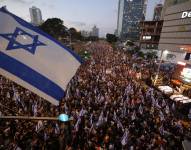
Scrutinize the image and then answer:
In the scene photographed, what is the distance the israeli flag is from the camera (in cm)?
516

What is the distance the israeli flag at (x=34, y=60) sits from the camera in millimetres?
5156

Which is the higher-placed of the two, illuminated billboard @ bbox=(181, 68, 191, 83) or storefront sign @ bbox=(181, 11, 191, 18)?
storefront sign @ bbox=(181, 11, 191, 18)

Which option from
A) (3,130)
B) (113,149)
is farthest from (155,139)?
(3,130)

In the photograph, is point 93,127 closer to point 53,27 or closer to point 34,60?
point 34,60

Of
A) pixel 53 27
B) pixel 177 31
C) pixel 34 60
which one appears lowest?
pixel 177 31

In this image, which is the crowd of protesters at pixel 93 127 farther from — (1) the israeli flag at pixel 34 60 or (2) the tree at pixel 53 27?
(2) the tree at pixel 53 27

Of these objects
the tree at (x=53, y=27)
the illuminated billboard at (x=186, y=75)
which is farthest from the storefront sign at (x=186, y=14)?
the tree at (x=53, y=27)

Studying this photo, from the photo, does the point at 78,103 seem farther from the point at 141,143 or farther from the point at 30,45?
the point at 30,45

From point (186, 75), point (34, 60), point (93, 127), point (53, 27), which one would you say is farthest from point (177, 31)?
point (34, 60)

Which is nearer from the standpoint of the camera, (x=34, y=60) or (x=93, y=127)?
(x=34, y=60)

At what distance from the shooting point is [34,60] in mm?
5324

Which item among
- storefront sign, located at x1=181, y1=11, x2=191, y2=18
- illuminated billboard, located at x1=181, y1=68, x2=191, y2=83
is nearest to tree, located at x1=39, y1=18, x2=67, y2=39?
storefront sign, located at x1=181, y1=11, x2=191, y2=18

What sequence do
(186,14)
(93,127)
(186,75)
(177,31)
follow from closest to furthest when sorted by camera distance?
1. (93,127)
2. (186,75)
3. (186,14)
4. (177,31)

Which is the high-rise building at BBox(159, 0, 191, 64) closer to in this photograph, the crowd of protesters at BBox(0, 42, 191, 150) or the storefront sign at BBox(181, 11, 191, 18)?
the storefront sign at BBox(181, 11, 191, 18)
